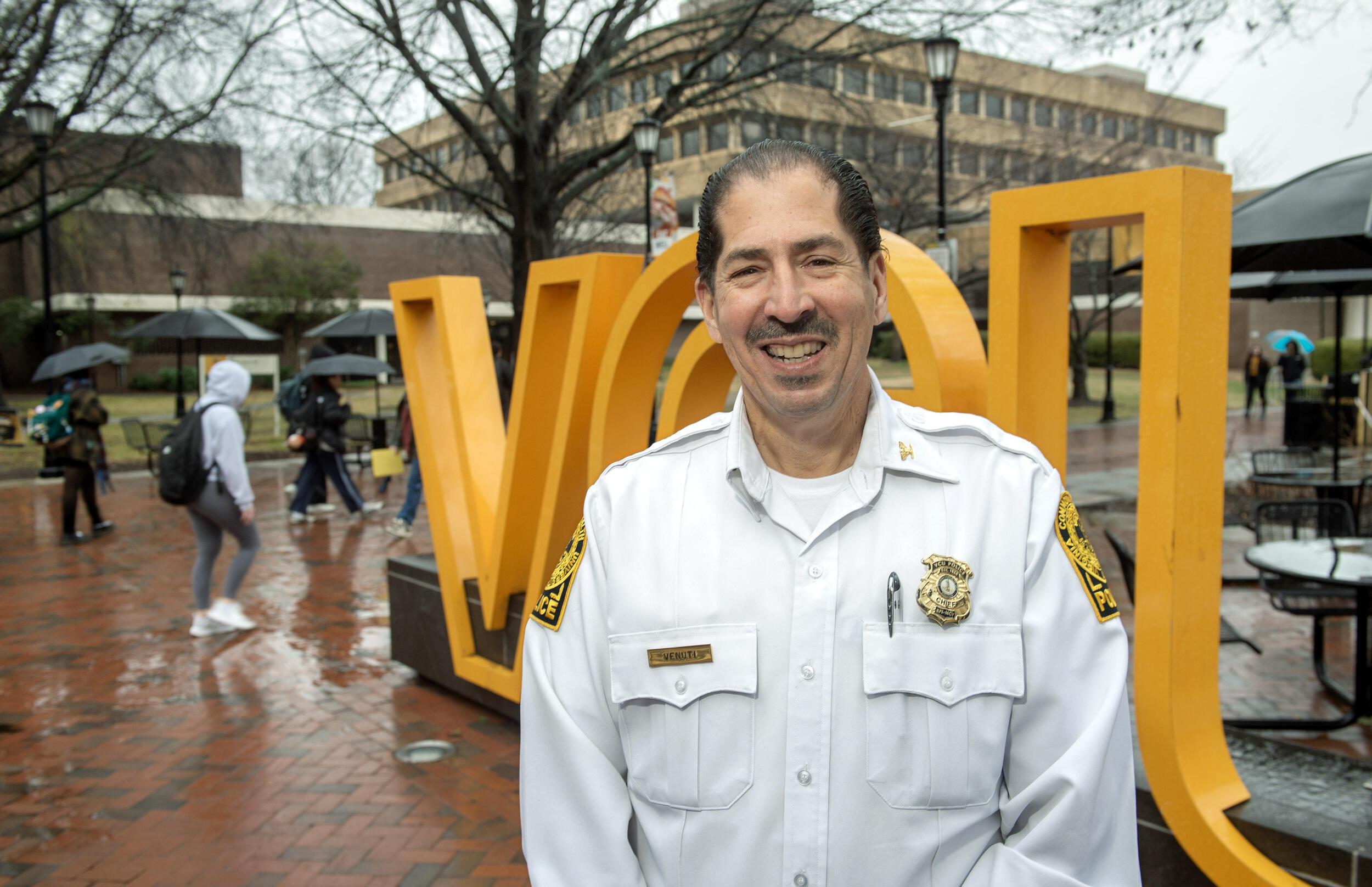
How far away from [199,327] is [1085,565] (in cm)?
1664

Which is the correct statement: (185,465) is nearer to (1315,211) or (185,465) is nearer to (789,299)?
(789,299)

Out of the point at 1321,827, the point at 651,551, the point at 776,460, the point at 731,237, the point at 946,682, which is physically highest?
the point at 731,237

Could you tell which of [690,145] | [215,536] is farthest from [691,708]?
[690,145]

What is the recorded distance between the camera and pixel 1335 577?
4586 millimetres

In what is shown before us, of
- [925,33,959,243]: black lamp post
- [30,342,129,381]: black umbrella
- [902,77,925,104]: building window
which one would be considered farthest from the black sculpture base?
[902,77,925,104]: building window

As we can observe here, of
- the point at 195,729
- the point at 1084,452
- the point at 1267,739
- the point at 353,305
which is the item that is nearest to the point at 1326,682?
the point at 1267,739

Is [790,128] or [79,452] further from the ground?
[790,128]

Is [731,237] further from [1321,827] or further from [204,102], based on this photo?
[204,102]

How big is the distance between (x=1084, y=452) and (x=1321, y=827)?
52.9 ft

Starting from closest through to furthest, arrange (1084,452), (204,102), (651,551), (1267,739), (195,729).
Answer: (651,551), (1267,739), (195,729), (204,102), (1084,452)

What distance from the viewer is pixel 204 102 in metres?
16.5

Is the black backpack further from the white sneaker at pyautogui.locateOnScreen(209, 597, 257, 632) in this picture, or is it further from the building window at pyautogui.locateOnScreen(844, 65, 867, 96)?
the building window at pyautogui.locateOnScreen(844, 65, 867, 96)

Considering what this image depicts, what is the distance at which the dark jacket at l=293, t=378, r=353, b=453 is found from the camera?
11.8m

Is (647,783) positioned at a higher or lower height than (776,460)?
lower
